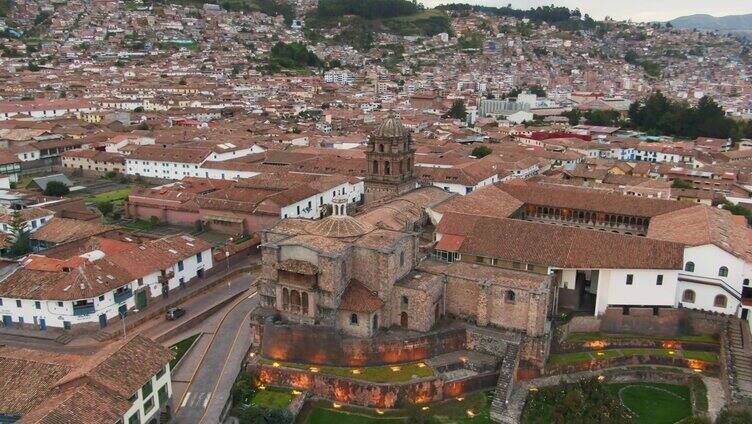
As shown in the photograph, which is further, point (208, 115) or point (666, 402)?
point (208, 115)

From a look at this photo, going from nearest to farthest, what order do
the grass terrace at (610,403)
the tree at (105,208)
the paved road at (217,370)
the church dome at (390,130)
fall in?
the paved road at (217,370), the grass terrace at (610,403), the church dome at (390,130), the tree at (105,208)

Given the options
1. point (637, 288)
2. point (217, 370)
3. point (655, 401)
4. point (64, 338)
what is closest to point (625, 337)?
point (637, 288)

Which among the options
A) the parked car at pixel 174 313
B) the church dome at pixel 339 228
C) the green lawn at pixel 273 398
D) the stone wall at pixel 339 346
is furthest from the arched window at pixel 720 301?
the parked car at pixel 174 313

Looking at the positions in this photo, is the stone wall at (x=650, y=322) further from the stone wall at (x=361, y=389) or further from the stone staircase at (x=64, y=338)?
the stone staircase at (x=64, y=338)

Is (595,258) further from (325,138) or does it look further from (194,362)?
(325,138)

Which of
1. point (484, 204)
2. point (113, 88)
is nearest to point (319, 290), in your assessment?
point (484, 204)

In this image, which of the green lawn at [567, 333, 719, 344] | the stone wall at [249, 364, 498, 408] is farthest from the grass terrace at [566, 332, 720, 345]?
the stone wall at [249, 364, 498, 408]

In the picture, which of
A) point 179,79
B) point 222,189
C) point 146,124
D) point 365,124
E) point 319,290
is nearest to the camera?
point 319,290
